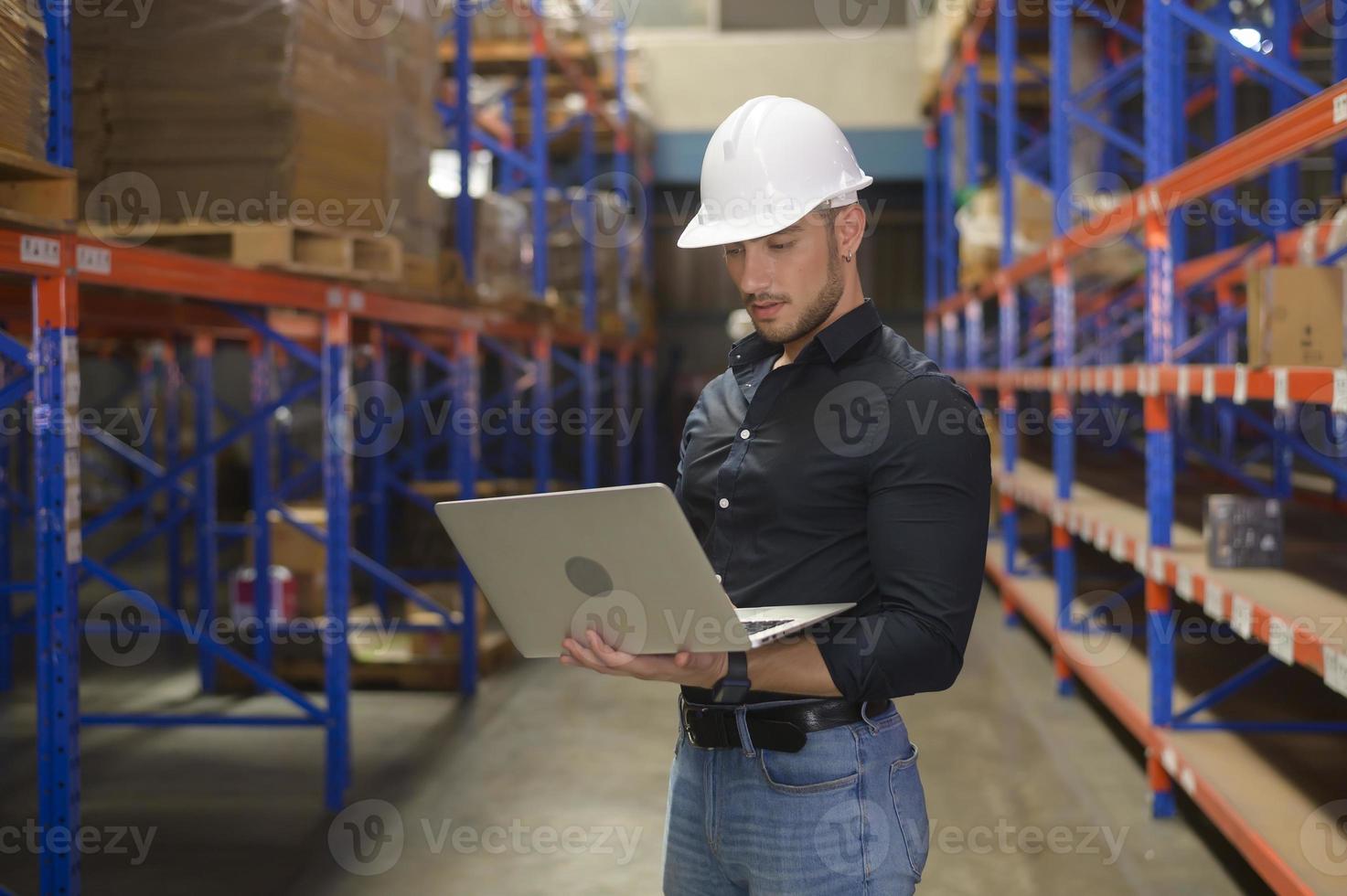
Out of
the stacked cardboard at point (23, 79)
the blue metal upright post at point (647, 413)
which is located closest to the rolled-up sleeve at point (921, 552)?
the stacked cardboard at point (23, 79)

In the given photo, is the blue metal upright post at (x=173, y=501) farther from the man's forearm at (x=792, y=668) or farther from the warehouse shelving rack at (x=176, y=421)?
the man's forearm at (x=792, y=668)

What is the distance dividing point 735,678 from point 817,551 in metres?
0.25

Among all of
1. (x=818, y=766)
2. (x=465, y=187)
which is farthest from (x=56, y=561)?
(x=465, y=187)

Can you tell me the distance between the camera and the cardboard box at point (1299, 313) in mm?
3908

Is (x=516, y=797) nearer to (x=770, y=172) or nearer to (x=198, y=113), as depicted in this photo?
(x=198, y=113)

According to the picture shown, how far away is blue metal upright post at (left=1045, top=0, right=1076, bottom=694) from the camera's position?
6.81 metres

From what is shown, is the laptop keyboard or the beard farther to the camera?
the beard

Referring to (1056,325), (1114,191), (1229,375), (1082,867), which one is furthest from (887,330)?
(1114,191)

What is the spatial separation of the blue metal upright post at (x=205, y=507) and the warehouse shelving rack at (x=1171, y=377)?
4.50 m

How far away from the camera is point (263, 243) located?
14.3 feet

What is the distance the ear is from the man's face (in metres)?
0.03

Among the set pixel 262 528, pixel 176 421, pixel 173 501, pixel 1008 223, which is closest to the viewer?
pixel 262 528

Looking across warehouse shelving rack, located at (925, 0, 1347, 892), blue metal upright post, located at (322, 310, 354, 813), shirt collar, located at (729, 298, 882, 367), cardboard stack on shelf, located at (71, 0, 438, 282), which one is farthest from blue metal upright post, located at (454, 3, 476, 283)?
shirt collar, located at (729, 298, 882, 367)

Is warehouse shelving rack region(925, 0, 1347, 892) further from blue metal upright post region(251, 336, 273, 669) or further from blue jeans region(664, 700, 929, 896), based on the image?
blue metal upright post region(251, 336, 273, 669)
